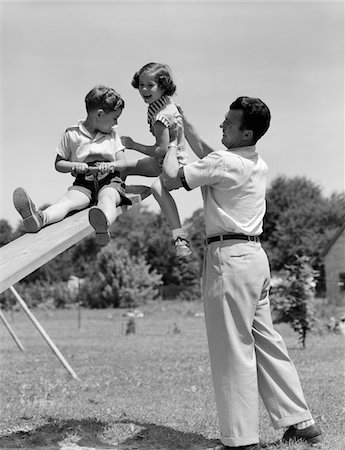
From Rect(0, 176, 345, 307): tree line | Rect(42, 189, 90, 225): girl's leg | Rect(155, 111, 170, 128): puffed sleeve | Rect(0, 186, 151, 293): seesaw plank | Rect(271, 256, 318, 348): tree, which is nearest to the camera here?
Rect(0, 186, 151, 293): seesaw plank


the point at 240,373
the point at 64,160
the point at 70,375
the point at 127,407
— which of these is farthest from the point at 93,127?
the point at 70,375

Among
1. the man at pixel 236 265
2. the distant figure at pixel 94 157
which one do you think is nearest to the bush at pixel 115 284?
the distant figure at pixel 94 157

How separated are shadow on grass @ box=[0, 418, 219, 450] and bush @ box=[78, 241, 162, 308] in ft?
123

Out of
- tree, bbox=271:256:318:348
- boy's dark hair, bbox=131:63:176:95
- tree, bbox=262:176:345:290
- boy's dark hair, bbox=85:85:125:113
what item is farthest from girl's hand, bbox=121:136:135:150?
tree, bbox=262:176:345:290

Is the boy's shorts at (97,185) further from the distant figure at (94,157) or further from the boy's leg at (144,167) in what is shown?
the boy's leg at (144,167)

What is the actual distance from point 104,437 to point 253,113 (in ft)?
9.12

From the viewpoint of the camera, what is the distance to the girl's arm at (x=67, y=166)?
5.56 meters

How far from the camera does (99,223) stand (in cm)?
495

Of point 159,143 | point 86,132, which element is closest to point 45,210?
point 86,132

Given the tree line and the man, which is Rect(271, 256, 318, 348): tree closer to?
the man

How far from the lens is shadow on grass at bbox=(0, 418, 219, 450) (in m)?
5.57

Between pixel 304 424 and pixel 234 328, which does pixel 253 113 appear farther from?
pixel 304 424

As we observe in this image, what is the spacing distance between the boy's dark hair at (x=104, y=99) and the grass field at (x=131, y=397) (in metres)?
2.54

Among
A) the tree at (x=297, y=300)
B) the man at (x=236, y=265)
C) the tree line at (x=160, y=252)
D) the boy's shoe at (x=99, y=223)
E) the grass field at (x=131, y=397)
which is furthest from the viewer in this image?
the tree line at (x=160, y=252)
